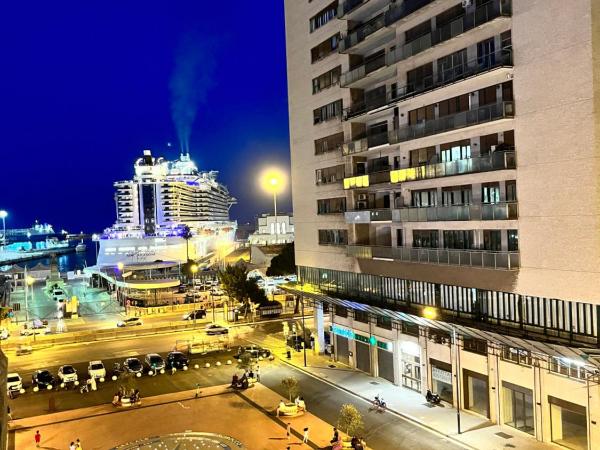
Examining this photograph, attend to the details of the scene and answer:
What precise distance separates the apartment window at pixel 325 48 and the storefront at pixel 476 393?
24539mm

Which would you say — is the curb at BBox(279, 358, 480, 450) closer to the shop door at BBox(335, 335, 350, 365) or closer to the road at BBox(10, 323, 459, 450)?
the road at BBox(10, 323, 459, 450)

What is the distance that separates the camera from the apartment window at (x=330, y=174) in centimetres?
4078

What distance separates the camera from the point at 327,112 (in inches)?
1652

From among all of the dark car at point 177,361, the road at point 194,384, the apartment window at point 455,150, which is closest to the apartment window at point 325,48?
the apartment window at point 455,150

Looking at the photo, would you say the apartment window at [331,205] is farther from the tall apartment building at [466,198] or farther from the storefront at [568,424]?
the storefront at [568,424]

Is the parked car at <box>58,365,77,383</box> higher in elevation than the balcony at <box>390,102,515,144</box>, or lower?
lower

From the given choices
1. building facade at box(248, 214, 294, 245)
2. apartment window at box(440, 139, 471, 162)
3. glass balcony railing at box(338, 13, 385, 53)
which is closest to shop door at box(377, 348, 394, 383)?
apartment window at box(440, 139, 471, 162)

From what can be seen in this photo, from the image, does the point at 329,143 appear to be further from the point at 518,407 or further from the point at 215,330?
the point at 518,407

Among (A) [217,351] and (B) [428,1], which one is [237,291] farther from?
(B) [428,1]

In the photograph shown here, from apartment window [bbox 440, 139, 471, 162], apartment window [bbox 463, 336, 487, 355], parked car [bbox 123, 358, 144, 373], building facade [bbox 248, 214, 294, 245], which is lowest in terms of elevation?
parked car [bbox 123, 358, 144, 373]

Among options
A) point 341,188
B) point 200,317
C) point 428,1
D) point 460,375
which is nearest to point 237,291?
point 200,317

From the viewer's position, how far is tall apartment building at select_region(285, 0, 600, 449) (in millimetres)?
23125

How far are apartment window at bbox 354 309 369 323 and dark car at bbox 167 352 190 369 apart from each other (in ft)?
43.8

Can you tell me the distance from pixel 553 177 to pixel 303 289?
24725mm
